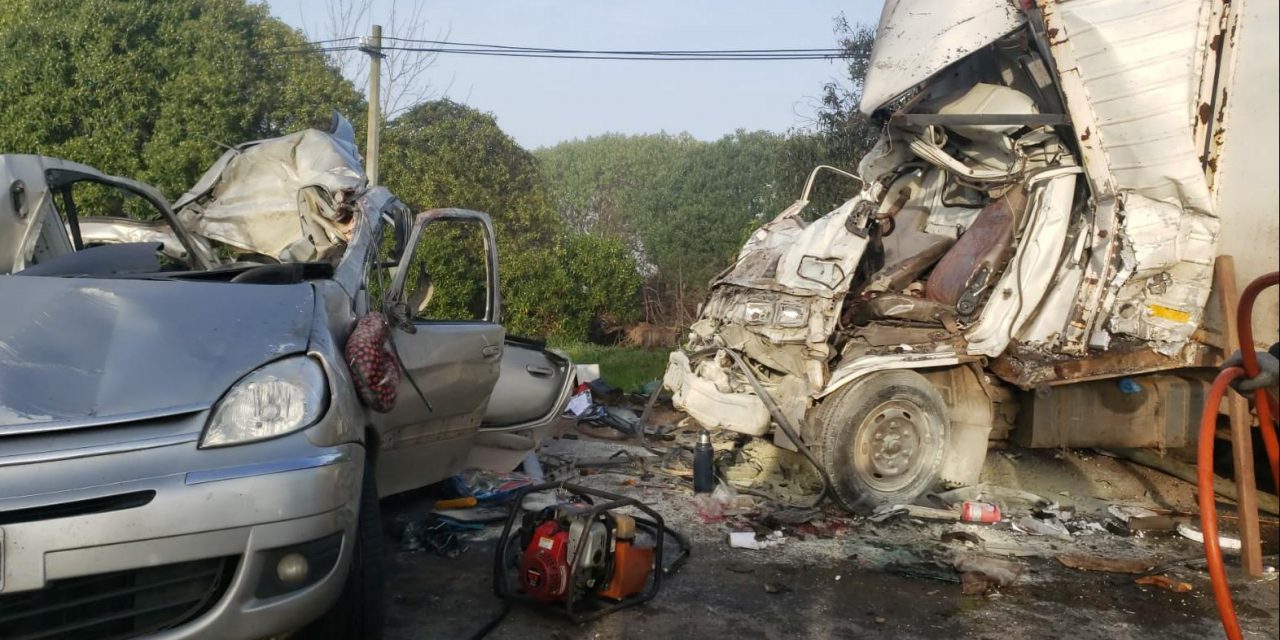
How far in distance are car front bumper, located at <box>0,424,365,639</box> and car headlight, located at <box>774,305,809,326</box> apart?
3.64m

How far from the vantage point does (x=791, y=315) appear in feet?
20.4

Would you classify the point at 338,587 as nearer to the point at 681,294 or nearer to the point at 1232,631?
the point at 1232,631

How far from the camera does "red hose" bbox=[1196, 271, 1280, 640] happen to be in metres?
2.11

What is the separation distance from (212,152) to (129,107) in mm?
1284

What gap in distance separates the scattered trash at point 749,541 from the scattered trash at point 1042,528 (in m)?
1.44

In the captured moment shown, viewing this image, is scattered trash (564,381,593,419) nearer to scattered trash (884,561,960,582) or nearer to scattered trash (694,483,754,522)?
scattered trash (694,483,754,522)

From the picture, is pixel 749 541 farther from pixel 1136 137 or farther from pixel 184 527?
pixel 1136 137

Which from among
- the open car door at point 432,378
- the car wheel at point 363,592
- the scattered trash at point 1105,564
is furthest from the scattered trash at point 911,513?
the car wheel at point 363,592

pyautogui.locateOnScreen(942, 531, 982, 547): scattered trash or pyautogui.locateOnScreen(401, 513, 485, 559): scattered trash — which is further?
pyautogui.locateOnScreen(942, 531, 982, 547): scattered trash

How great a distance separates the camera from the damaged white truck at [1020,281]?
5918 millimetres

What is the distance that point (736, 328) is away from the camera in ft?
21.4

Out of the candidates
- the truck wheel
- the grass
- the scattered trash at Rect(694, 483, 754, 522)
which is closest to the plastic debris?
the scattered trash at Rect(694, 483, 754, 522)

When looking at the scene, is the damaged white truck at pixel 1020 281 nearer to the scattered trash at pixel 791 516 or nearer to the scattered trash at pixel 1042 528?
the scattered trash at pixel 791 516

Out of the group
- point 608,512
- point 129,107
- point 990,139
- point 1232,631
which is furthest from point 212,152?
point 1232,631
